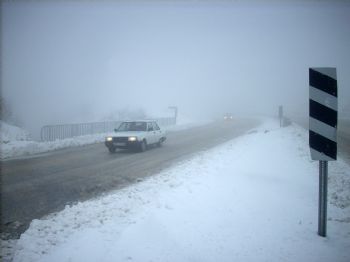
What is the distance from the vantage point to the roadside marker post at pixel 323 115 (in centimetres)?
409

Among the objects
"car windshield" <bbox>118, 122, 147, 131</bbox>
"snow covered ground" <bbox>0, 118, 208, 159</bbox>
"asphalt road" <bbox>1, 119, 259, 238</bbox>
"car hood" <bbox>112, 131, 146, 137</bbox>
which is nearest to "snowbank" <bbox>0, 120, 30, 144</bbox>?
"snow covered ground" <bbox>0, 118, 208, 159</bbox>

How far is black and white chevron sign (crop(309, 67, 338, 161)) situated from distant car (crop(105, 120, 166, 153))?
1180cm

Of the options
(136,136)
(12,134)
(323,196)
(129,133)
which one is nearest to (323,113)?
(323,196)

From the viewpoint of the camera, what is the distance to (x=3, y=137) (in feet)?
63.1

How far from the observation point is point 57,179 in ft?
29.8

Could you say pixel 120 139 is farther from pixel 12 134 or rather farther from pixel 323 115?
pixel 323 115

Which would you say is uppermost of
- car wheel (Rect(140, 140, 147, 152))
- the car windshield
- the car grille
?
the car windshield

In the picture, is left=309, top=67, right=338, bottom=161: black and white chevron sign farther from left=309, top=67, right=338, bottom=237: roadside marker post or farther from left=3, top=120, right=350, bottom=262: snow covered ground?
left=3, top=120, right=350, bottom=262: snow covered ground

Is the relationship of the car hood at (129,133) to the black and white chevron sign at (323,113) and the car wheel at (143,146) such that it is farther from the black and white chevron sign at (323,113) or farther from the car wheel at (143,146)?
the black and white chevron sign at (323,113)

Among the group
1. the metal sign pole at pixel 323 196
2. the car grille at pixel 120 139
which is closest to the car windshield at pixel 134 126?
the car grille at pixel 120 139

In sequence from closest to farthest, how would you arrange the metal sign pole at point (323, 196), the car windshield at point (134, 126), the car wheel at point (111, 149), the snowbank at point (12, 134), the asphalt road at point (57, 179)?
1. the metal sign pole at point (323, 196)
2. the asphalt road at point (57, 179)
3. the car wheel at point (111, 149)
4. the car windshield at point (134, 126)
5. the snowbank at point (12, 134)

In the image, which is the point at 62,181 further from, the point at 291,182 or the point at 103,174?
the point at 291,182

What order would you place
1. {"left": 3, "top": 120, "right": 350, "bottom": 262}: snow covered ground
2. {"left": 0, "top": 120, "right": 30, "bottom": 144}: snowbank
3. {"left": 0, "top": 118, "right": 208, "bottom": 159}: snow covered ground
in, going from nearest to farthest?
{"left": 3, "top": 120, "right": 350, "bottom": 262}: snow covered ground < {"left": 0, "top": 118, "right": 208, "bottom": 159}: snow covered ground < {"left": 0, "top": 120, "right": 30, "bottom": 144}: snowbank

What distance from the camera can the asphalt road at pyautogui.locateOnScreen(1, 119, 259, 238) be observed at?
608cm
